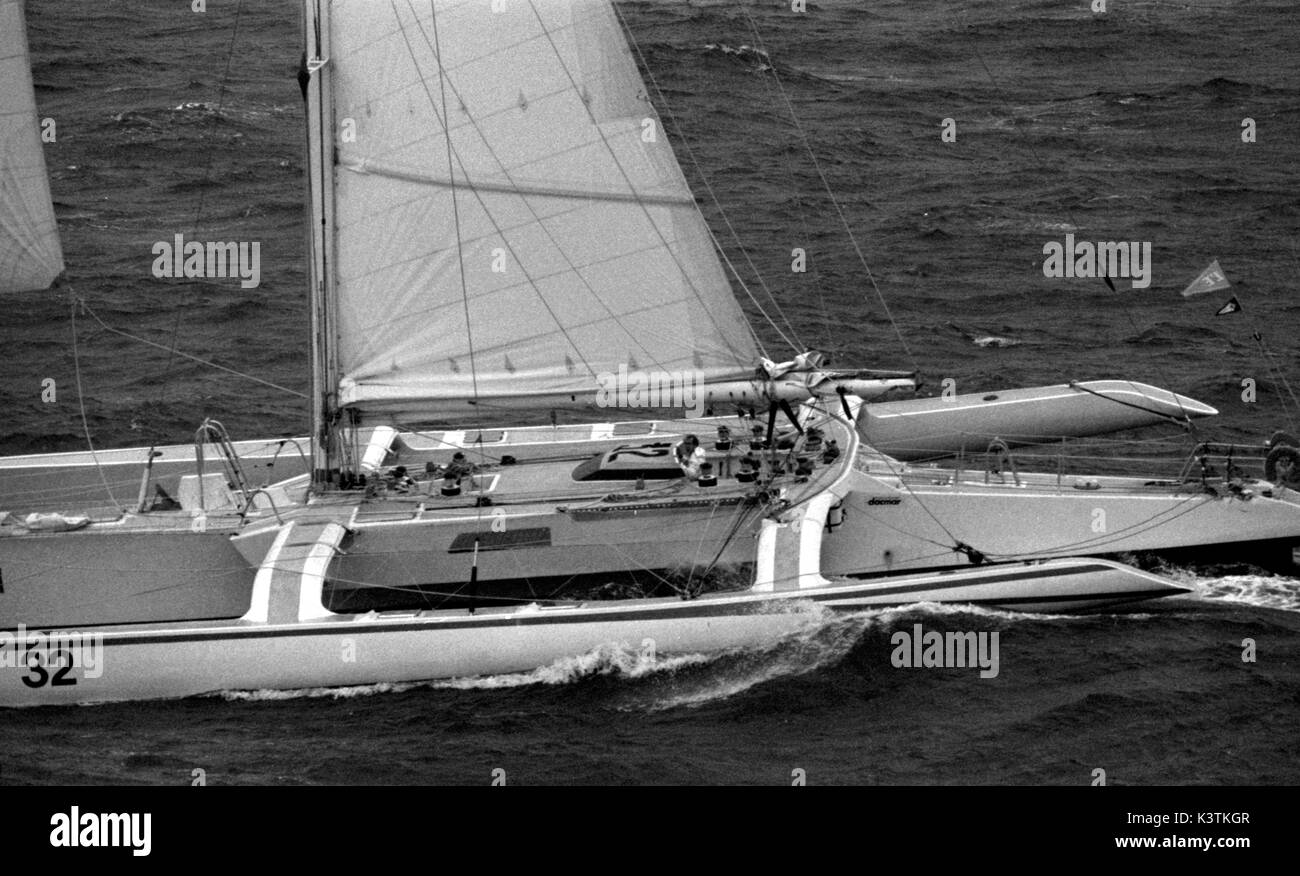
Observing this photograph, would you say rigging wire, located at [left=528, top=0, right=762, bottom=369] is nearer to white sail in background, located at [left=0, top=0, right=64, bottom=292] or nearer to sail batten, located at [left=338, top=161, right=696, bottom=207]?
sail batten, located at [left=338, top=161, right=696, bottom=207]

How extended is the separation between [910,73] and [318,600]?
4050 cm

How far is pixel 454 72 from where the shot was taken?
2761 centimetres

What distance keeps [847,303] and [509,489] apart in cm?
1553

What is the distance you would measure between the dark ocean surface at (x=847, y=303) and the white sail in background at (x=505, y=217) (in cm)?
484

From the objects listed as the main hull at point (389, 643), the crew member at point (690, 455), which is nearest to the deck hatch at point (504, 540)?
the main hull at point (389, 643)

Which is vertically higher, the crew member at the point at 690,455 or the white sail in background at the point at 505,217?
the white sail in background at the point at 505,217

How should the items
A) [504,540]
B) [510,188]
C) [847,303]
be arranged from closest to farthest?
[510,188] < [504,540] < [847,303]

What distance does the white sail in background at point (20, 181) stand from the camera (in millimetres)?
25031

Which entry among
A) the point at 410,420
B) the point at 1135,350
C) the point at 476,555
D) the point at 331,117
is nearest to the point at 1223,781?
the point at 476,555

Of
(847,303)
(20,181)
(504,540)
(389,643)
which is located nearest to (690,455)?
(504,540)

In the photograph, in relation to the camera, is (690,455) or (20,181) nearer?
(20,181)

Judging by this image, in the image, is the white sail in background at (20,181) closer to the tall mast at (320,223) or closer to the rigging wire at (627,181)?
the tall mast at (320,223)

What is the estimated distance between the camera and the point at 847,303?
43250mm

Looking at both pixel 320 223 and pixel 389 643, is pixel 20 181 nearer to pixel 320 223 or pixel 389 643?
pixel 320 223
